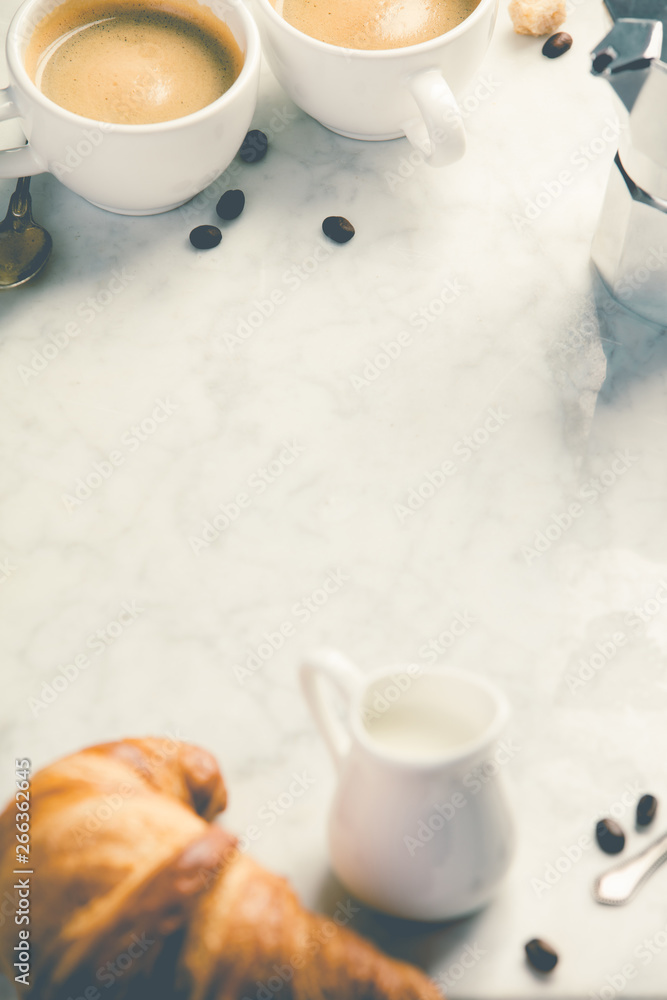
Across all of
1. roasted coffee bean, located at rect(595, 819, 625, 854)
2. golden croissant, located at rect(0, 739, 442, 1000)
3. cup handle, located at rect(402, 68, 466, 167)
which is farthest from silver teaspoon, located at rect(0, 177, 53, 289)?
roasted coffee bean, located at rect(595, 819, 625, 854)

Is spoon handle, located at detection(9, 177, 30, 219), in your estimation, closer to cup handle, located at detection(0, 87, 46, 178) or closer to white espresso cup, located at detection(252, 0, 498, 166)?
Result: cup handle, located at detection(0, 87, 46, 178)

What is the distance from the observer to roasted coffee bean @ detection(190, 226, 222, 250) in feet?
2.81

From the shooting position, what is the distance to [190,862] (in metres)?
0.51

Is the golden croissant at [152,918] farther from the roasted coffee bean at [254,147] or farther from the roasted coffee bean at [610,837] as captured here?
the roasted coffee bean at [254,147]

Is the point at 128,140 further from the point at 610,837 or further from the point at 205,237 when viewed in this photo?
the point at 610,837

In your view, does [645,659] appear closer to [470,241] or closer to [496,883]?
[496,883]

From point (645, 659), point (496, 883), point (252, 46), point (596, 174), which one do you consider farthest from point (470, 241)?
point (496, 883)

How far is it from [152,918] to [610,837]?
0.30m

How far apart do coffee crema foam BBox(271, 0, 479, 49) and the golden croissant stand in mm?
654

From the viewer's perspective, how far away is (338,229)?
863 millimetres

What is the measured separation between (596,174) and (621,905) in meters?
0.66

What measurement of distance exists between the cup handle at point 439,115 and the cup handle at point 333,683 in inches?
17.8

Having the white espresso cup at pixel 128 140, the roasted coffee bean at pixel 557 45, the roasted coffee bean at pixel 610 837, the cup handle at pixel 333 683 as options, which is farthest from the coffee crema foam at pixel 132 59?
the roasted coffee bean at pixel 610 837

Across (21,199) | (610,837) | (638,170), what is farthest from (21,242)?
(610,837)
